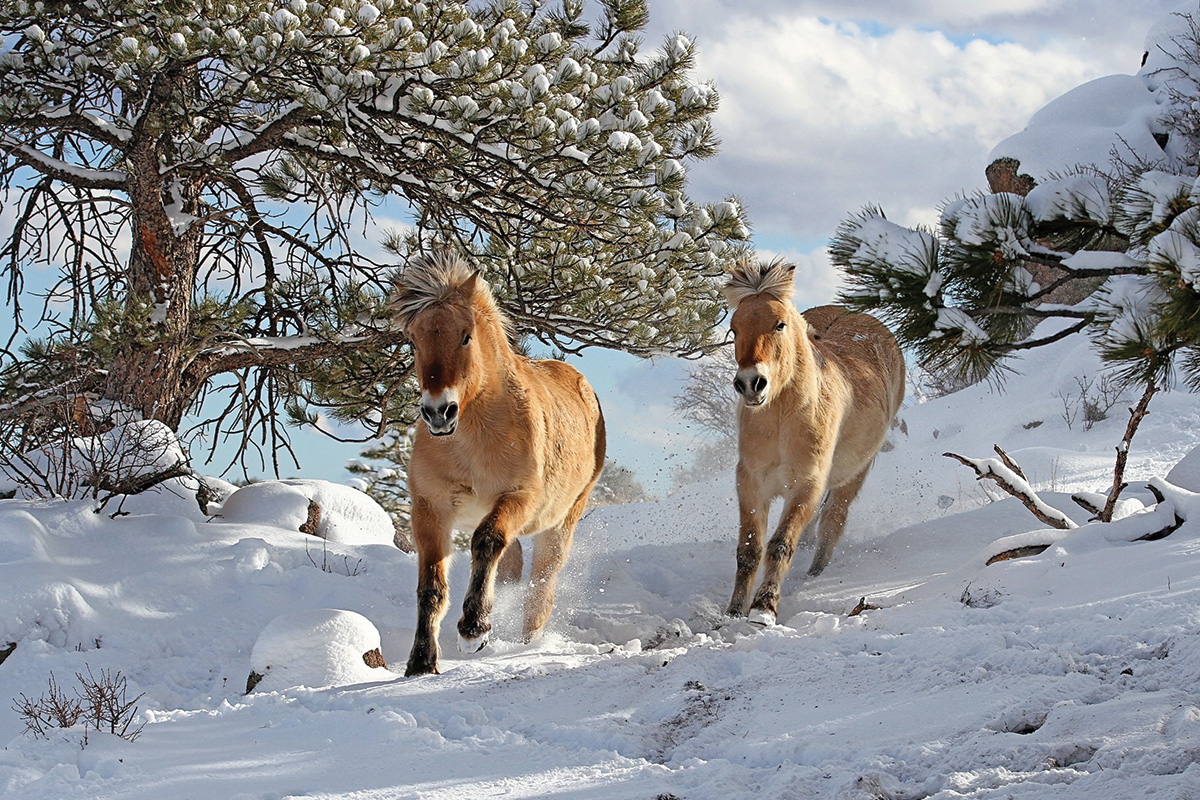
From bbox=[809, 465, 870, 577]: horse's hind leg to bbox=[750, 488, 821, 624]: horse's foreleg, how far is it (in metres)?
1.48

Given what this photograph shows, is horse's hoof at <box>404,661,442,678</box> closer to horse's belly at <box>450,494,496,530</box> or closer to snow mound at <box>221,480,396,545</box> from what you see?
horse's belly at <box>450,494,496,530</box>

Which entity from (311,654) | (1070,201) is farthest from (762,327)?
(311,654)

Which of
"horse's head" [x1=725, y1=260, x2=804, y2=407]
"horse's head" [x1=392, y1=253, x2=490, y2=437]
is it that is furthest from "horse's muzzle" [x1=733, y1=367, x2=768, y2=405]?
"horse's head" [x1=392, y1=253, x2=490, y2=437]

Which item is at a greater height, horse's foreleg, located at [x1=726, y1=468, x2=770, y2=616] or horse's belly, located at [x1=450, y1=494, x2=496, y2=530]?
horse's belly, located at [x1=450, y1=494, x2=496, y2=530]

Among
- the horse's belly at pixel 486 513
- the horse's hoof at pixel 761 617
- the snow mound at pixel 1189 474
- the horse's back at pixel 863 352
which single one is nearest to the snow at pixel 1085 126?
the horse's back at pixel 863 352

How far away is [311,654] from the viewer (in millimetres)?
5363

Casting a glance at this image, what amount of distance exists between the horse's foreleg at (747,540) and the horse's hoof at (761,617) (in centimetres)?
25

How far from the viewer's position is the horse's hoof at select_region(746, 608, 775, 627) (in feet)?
19.2

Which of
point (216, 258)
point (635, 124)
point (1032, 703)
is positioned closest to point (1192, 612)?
point (1032, 703)

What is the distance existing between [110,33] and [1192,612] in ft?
26.8

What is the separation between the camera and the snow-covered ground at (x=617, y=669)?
329cm

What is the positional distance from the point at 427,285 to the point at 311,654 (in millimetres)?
2209

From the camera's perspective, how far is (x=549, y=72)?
790 cm

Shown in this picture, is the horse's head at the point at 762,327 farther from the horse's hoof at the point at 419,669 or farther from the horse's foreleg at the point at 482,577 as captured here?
the horse's hoof at the point at 419,669
